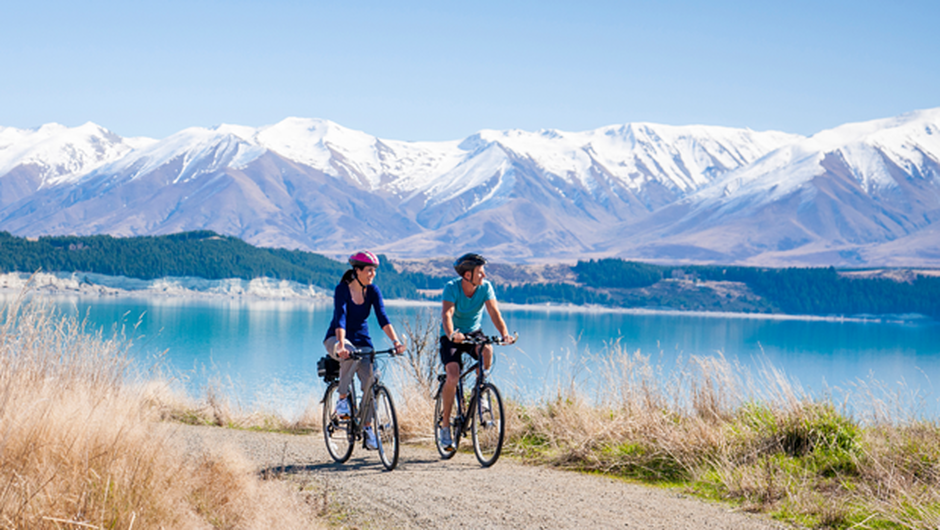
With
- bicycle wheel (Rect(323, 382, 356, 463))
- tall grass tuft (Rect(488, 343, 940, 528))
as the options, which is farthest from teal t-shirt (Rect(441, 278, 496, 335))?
tall grass tuft (Rect(488, 343, 940, 528))

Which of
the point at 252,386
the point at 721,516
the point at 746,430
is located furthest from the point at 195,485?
the point at 252,386

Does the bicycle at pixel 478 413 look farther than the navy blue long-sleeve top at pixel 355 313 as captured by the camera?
Yes

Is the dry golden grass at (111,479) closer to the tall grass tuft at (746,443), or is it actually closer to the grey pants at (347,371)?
the grey pants at (347,371)

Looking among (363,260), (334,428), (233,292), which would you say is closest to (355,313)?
(363,260)

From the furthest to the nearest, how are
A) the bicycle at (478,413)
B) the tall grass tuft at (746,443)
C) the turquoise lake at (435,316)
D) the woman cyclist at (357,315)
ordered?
1. the turquoise lake at (435,316)
2. the bicycle at (478,413)
3. the woman cyclist at (357,315)
4. the tall grass tuft at (746,443)

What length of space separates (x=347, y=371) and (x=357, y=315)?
1.78 feet

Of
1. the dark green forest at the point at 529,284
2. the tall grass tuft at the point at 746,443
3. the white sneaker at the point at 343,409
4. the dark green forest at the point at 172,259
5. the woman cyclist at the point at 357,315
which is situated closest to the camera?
the tall grass tuft at the point at 746,443

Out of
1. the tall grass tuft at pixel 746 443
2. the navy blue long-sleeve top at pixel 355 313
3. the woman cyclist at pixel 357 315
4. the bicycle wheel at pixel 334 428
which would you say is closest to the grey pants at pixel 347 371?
the woman cyclist at pixel 357 315

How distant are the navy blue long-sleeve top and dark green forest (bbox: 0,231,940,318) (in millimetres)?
127412

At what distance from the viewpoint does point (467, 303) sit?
26.3 ft

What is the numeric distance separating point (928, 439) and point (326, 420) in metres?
5.54

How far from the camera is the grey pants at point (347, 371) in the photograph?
7711mm

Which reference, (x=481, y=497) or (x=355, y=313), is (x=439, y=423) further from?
(x=481, y=497)

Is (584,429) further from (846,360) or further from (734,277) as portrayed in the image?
(734,277)
